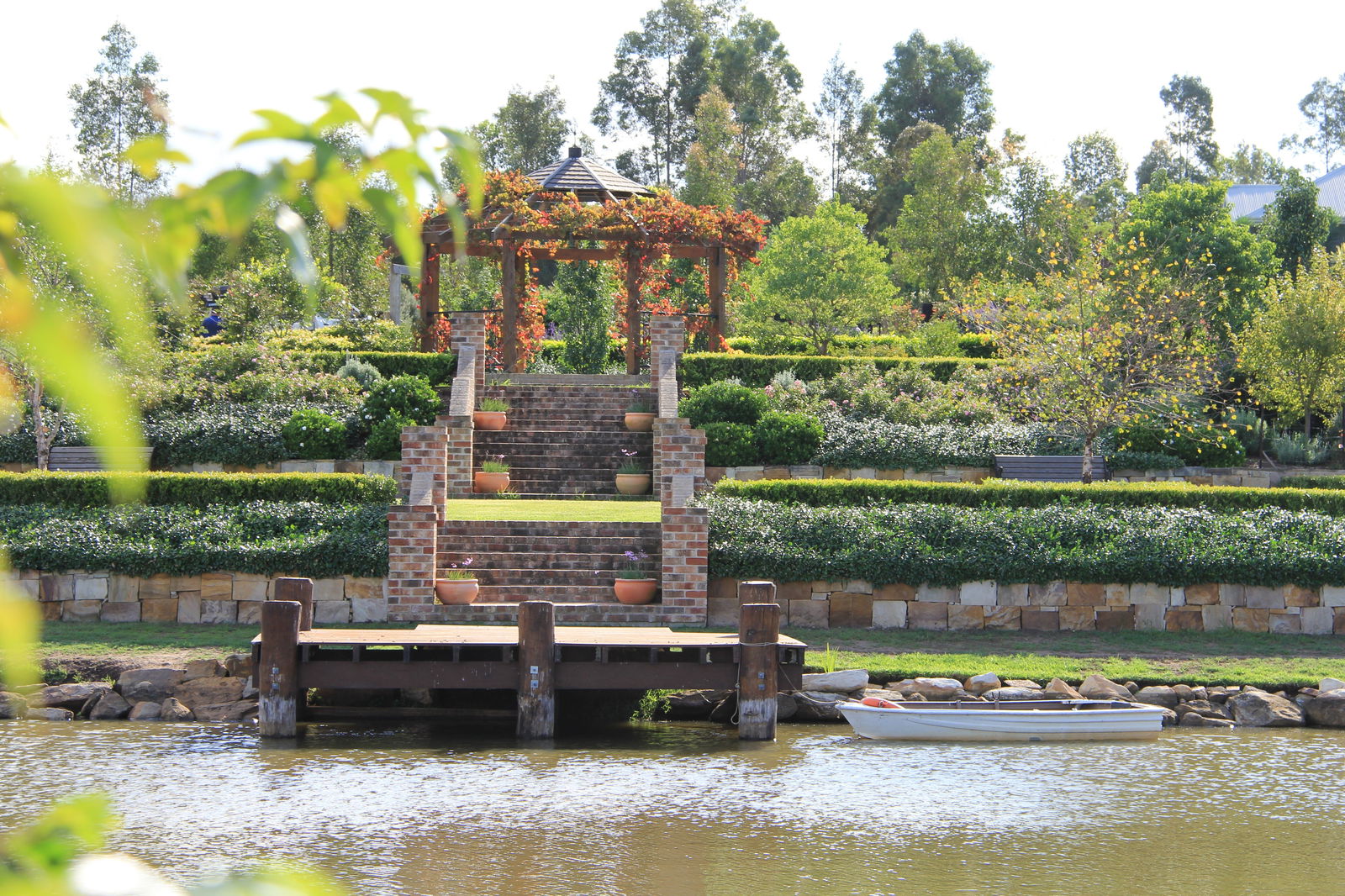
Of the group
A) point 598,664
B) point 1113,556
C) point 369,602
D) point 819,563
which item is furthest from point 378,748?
point 1113,556

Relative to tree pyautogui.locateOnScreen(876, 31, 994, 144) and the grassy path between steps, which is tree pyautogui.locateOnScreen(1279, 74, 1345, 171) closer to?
Result: tree pyautogui.locateOnScreen(876, 31, 994, 144)

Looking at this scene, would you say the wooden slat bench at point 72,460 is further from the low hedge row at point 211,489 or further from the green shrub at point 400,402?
the green shrub at point 400,402

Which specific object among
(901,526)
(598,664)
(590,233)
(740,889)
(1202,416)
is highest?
(590,233)

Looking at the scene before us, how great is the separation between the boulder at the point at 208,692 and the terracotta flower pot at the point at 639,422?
8884mm

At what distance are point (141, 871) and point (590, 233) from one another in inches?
922

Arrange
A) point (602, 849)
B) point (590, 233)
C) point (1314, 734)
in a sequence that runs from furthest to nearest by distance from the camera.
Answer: point (590, 233), point (1314, 734), point (602, 849)

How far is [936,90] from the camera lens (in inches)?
2146

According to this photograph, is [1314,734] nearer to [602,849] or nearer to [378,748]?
[602,849]

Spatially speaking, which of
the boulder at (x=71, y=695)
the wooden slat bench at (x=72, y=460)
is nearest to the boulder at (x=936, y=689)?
the boulder at (x=71, y=695)

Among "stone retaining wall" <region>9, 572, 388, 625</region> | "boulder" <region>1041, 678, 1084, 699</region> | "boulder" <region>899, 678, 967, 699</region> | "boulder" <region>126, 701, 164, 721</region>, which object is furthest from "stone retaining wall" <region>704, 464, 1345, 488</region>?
"boulder" <region>126, 701, 164, 721</region>

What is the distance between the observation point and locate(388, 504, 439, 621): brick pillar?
13828 mm

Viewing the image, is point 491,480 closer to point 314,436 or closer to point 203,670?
point 314,436

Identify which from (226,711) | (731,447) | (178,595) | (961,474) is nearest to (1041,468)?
(961,474)

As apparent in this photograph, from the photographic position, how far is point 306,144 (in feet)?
3.39
